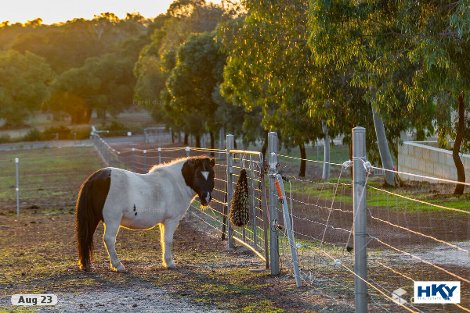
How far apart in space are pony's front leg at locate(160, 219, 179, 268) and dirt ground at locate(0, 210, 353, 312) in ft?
0.48

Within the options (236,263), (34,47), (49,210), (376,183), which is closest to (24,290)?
(236,263)

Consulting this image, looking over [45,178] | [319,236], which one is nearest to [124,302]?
[319,236]

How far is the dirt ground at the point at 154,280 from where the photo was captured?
10766 millimetres

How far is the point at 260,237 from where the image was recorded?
16.0 m

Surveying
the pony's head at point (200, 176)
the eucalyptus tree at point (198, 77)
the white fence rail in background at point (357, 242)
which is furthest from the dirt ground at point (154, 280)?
the eucalyptus tree at point (198, 77)

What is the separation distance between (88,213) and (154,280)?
151cm

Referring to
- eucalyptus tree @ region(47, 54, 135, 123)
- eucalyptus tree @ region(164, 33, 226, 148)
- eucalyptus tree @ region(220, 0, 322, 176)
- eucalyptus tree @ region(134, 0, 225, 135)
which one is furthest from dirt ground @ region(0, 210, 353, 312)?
eucalyptus tree @ region(47, 54, 135, 123)

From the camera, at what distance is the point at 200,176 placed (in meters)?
14.4

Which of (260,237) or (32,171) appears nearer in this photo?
(260,237)

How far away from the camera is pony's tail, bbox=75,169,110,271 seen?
44.0 ft

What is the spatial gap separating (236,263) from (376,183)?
19.7 metres

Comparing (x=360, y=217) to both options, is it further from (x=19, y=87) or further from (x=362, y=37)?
(x=19, y=87)

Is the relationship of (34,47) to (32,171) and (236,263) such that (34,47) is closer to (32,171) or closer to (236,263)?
(32,171)

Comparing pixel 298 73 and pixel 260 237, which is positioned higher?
pixel 298 73
